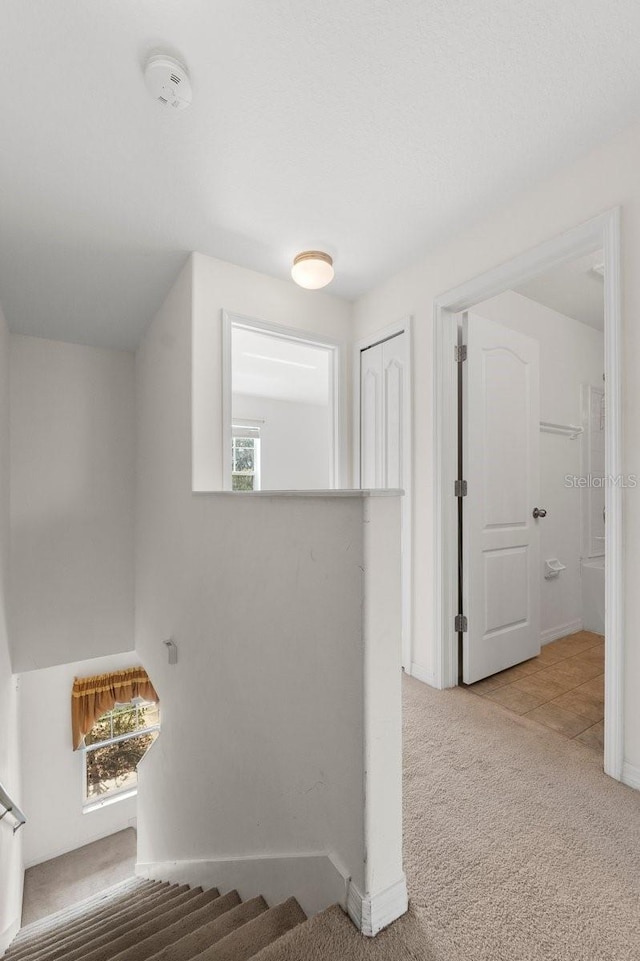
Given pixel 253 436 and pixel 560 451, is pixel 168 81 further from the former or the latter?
pixel 253 436

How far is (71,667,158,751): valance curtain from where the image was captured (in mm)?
4305

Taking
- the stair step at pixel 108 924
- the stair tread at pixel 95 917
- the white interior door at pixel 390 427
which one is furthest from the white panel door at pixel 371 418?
the stair tread at pixel 95 917

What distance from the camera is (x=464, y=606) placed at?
232 cm

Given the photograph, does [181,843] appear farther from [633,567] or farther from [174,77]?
[174,77]

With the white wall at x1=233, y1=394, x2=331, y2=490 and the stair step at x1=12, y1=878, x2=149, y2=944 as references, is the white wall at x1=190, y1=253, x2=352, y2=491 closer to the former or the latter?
the stair step at x1=12, y1=878, x2=149, y2=944

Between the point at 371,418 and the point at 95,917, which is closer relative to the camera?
the point at 95,917

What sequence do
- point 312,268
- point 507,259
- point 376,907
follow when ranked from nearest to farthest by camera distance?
point 376,907
point 507,259
point 312,268

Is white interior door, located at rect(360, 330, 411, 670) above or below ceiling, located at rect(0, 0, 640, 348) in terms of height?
below

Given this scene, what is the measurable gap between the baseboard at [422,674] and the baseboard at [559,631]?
1247 millimetres

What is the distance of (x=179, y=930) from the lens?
1475 millimetres

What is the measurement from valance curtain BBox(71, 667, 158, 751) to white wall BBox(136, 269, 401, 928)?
1766 millimetres

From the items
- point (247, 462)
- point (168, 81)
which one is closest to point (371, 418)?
point (168, 81)

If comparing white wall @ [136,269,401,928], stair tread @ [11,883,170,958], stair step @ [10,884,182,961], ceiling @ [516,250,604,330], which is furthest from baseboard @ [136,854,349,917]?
ceiling @ [516,250,604,330]

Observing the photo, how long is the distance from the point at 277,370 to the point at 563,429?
9.80 ft
